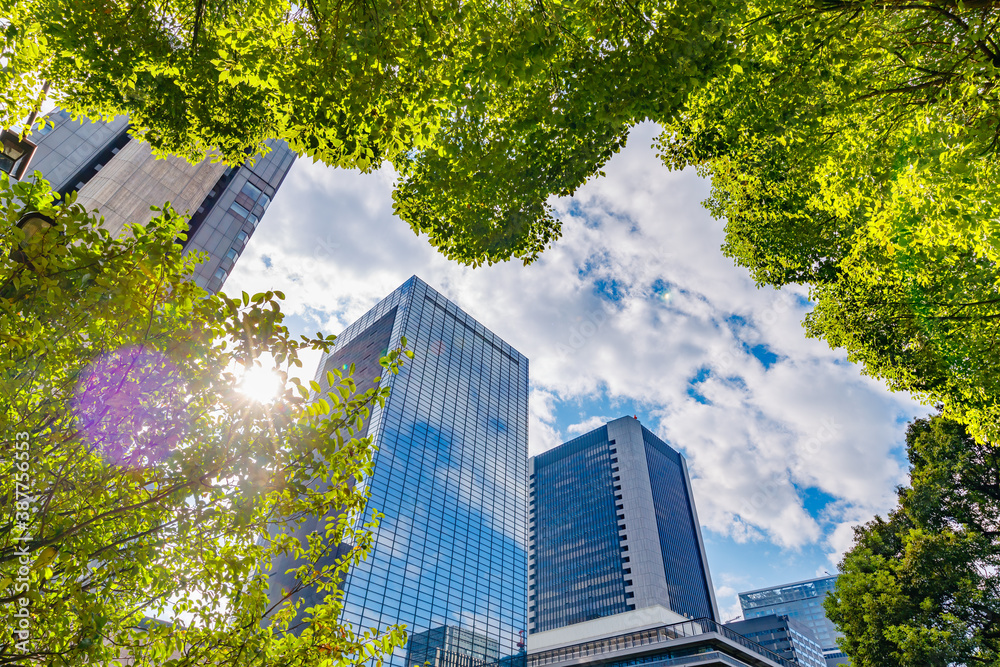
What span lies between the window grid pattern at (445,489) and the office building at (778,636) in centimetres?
6419

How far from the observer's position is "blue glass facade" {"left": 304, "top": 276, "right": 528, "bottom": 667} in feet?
177

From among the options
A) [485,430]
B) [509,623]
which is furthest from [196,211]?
[509,623]

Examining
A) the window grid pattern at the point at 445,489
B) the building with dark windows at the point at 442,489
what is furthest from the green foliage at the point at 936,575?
the window grid pattern at the point at 445,489

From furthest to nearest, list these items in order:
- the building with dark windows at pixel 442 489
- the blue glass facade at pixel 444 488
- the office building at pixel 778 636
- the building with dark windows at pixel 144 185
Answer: the office building at pixel 778 636 < the blue glass facade at pixel 444 488 < the building with dark windows at pixel 442 489 < the building with dark windows at pixel 144 185

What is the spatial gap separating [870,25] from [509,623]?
74.8m

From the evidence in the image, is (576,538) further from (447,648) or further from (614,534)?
(447,648)

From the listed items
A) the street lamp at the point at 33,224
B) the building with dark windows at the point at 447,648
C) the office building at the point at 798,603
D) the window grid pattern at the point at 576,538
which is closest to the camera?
the street lamp at the point at 33,224

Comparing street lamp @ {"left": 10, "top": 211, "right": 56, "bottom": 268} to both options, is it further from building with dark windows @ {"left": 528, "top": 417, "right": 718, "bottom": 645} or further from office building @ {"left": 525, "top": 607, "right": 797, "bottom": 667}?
→ building with dark windows @ {"left": 528, "top": 417, "right": 718, "bottom": 645}

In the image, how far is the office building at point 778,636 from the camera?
320ft

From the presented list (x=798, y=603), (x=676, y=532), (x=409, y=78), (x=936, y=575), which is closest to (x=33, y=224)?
(x=409, y=78)

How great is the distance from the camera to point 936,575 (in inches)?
519

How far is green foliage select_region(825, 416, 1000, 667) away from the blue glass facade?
4580 centimetres

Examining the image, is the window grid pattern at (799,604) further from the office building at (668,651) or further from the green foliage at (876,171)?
the green foliage at (876,171)

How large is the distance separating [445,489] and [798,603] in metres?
173
